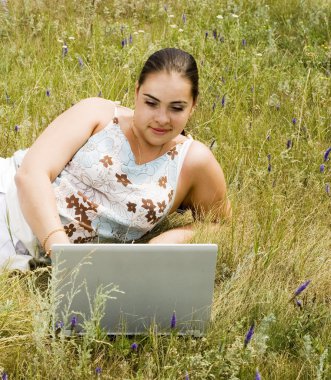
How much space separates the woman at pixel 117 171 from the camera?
9.63 ft

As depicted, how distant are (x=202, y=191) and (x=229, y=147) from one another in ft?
2.49

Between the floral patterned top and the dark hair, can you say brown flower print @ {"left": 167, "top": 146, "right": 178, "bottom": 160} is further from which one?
the dark hair

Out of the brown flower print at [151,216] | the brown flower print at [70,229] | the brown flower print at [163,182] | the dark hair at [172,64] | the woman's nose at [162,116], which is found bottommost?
the brown flower print at [70,229]

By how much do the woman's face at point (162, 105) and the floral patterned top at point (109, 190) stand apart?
0.49 feet

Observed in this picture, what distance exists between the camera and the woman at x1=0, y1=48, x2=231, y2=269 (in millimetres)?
2936

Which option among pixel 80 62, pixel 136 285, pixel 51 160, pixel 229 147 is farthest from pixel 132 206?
pixel 80 62

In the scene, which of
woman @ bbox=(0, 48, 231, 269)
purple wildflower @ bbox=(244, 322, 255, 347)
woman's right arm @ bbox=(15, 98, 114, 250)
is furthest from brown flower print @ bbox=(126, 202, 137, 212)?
purple wildflower @ bbox=(244, 322, 255, 347)

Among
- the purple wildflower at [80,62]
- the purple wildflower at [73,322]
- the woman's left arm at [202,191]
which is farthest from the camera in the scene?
the purple wildflower at [80,62]

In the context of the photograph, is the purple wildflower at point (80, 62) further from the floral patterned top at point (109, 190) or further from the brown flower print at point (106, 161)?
the brown flower print at point (106, 161)

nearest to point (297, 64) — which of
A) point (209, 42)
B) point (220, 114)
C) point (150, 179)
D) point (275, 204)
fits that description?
point (209, 42)

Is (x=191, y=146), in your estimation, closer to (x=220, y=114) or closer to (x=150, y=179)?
(x=150, y=179)

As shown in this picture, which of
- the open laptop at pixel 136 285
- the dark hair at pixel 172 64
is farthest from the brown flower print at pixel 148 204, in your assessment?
the open laptop at pixel 136 285

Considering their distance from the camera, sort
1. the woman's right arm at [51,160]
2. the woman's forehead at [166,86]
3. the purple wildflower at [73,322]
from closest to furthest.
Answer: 1. the purple wildflower at [73,322]
2. the woman's right arm at [51,160]
3. the woman's forehead at [166,86]

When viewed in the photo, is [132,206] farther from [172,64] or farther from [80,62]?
[80,62]
